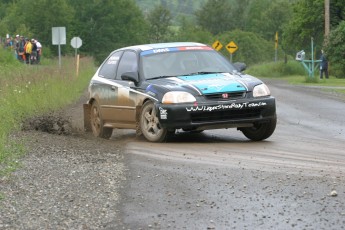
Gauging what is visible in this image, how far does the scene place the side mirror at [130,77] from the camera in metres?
12.2

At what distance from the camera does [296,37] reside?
2379 inches

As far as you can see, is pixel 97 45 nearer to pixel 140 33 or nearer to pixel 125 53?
pixel 140 33

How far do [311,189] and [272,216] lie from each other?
107 cm

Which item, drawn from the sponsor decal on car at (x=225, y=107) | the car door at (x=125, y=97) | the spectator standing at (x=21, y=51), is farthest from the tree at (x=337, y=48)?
the sponsor decal on car at (x=225, y=107)

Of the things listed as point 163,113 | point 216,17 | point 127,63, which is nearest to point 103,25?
point 216,17

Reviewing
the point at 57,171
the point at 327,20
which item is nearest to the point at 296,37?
the point at 327,20

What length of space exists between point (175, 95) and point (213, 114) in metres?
0.60

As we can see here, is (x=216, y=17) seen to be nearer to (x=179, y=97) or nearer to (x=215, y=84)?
(x=215, y=84)

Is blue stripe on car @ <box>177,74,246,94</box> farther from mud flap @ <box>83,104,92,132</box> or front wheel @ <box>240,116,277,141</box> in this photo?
mud flap @ <box>83,104,92,132</box>

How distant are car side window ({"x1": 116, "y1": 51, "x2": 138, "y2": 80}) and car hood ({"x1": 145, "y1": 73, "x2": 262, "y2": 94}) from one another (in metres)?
0.85

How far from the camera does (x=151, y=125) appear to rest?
1169cm

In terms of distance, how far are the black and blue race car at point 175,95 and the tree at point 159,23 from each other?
134801 mm

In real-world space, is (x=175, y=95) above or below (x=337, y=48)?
below

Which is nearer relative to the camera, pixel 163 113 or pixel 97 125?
pixel 163 113
